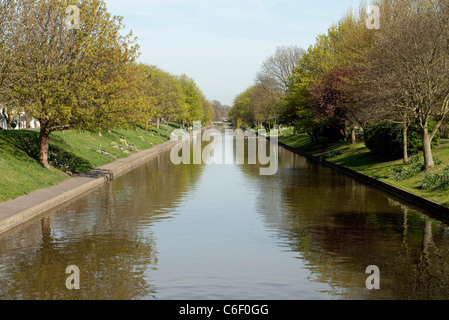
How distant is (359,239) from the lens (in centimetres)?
1398

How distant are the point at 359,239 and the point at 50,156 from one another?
20802mm

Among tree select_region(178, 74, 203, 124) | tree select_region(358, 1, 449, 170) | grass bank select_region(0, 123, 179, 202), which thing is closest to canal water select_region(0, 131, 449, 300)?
grass bank select_region(0, 123, 179, 202)

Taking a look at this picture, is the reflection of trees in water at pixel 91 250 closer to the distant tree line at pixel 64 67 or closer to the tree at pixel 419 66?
the distant tree line at pixel 64 67

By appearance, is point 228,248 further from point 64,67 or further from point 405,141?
point 405,141

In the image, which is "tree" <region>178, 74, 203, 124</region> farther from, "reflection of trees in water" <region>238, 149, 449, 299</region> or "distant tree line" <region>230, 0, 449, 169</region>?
"reflection of trees in water" <region>238, 149, 449, 299</region>

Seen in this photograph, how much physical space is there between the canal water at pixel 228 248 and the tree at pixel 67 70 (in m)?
5.41

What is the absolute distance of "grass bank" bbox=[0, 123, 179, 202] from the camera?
21.8 m

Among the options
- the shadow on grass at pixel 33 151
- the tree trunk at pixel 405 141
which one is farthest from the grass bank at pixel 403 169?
the shadow on grass at pixel 33 151

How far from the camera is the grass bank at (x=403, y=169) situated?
21.8 metres

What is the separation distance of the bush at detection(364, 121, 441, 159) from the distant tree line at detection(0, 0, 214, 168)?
1429 cm

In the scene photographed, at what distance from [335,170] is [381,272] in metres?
26.0

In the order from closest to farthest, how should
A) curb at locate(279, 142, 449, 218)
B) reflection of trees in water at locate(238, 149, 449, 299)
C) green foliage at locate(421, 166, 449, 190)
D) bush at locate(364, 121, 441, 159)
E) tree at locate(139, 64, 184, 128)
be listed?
reflection of trees in water at locate(238, 149, 449, 299)
curb at locate(279, 142, 449, 218)
green foliage at locate(421, 166, 449, 190)
bush at locate(364, 121, 441, 159)
tree at locate(139, 64, 184, 128)

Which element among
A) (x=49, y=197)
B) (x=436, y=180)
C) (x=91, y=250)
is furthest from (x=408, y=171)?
(x=91, y=250)

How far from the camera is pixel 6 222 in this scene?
15102 mm
